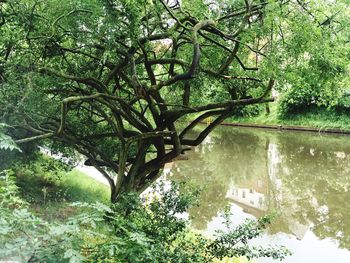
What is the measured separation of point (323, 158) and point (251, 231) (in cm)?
1296

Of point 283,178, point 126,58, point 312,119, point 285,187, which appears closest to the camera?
point 126,58

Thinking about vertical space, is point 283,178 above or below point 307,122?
→ below

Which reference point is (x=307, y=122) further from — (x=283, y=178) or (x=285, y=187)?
(x=285, y=187)

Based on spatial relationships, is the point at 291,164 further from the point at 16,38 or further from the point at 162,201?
the point at 16,38

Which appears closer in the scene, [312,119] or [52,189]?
[52,189]

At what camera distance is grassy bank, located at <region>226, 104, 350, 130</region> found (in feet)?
75.3

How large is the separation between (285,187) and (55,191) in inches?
300

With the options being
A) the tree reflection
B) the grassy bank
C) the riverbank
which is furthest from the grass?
the grassy bank

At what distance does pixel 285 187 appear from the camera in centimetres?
1302

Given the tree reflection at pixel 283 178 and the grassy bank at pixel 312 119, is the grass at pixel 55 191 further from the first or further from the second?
the grassy bank at pixel 312 119

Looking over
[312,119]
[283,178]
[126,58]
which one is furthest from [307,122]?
[126,58]

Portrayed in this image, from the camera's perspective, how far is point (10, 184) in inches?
115

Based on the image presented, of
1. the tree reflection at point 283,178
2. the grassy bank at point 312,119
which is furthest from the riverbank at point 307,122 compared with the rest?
the tree reflection at point 283,178

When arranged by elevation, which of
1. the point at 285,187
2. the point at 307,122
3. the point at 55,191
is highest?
the point at 307,122
